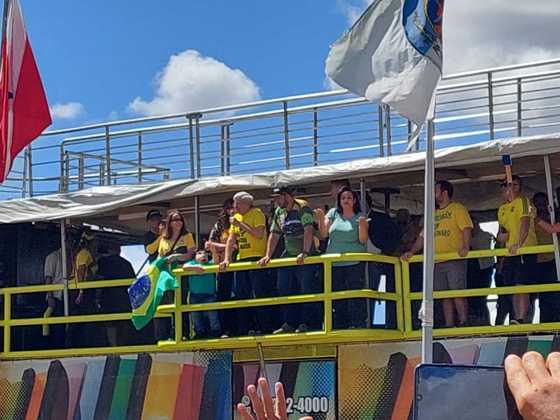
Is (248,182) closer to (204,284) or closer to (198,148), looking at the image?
(204,284)

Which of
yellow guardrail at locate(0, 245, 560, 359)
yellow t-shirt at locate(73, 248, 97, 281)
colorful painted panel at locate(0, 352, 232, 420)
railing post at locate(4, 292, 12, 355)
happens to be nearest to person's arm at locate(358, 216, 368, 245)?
yellow guardrail at locate(0, 245, 560, 359)

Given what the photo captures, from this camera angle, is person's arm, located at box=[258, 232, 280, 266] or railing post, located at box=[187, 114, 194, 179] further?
railing post, located at box=[187, 114, 194, 179]

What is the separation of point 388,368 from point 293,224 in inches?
65.6

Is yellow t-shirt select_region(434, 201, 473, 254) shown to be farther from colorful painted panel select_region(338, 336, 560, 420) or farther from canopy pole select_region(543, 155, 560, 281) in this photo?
colorful painted panel select_region(338, 336, 560, 420)

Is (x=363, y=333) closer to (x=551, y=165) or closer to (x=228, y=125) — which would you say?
(x=551, y=165)

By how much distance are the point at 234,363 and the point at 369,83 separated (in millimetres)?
3961

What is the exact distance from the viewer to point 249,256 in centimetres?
1047

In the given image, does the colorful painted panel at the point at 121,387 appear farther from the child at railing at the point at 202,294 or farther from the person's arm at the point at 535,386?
the person's arm at the point at 535,386

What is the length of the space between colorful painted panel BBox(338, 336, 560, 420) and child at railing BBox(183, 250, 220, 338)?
142 centimetres

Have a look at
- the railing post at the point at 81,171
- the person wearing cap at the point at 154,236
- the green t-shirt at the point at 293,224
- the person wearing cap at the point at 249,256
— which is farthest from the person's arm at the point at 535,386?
the railing post at the point at 81,171

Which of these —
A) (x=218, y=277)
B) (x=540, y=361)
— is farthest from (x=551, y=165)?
(x=540, y=361)

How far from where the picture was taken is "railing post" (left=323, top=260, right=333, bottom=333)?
9781 millimetres

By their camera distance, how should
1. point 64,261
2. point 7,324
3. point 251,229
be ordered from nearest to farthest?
point 251,229
point 7,324
point 64,261

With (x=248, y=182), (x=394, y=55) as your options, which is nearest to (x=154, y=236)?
(x=248, y=182)
